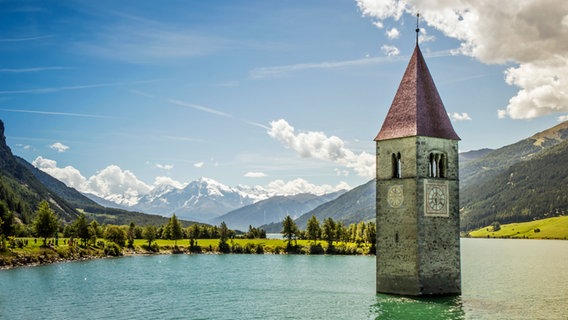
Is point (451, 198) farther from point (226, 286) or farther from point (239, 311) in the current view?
point (226, 286)

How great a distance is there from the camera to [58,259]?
362 ft

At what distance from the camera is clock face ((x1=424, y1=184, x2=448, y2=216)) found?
46.6 m

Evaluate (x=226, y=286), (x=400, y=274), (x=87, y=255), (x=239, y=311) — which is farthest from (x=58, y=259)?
(x=400, y=274)

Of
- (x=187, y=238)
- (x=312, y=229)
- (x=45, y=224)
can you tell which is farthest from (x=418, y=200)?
(x=187, y=238)

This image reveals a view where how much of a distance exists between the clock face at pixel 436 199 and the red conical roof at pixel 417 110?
14.6 ft

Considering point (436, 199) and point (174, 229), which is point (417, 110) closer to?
point (436, 199)

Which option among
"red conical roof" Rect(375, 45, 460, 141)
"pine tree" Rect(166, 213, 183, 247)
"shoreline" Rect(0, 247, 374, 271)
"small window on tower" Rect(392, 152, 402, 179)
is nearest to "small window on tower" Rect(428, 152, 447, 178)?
"red conical roof" Rect(375, 45, 460, 141)

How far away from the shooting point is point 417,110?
48500mm

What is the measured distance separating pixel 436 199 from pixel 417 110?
7.85 metres

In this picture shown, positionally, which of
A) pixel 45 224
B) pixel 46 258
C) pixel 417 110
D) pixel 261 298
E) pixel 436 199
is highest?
pixel 417 110

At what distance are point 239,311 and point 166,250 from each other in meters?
115

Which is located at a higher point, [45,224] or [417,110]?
[417,110]

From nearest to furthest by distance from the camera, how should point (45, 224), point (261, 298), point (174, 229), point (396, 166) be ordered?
point (396, 166) < point (261, 298) < point (45, 224) < point (174, 229)

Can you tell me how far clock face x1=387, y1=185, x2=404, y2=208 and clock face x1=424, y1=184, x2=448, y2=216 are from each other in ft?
6.91
